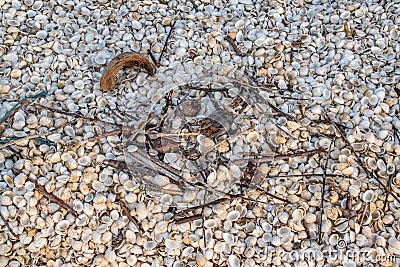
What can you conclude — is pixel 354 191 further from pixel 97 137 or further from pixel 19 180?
pixel 19 180

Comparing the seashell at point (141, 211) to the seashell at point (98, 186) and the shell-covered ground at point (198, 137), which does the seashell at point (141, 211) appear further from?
the seashell at point (98, 186)

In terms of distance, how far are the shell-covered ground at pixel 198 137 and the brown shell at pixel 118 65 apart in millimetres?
31

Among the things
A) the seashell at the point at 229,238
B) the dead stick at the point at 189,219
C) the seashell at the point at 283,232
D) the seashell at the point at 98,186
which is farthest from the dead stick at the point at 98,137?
the seashell at the point at 283,232

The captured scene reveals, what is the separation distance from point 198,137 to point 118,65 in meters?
0.37

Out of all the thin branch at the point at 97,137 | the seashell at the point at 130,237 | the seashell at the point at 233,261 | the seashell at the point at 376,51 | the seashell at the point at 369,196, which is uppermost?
the seashell at the point at 376,51

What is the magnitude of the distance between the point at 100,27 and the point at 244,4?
0.56 metres

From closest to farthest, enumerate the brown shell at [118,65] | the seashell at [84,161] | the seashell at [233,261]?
the seashell at [233,261] < the seashell at [84,161] < the brown shell at [118,65]

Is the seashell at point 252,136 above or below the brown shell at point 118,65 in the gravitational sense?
below

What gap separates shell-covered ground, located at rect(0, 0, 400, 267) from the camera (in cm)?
169

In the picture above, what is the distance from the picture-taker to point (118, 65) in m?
1.89

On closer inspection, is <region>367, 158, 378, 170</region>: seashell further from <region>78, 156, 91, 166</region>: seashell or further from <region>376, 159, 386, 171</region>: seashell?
<region>78, 156, 91, 166</region>: seashell

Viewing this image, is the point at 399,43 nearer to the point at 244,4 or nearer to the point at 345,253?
the point at 244,4

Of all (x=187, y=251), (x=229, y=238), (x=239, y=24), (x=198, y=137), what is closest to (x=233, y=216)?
(x=229, y=238)

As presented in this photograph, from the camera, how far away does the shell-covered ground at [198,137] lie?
1688 mm
